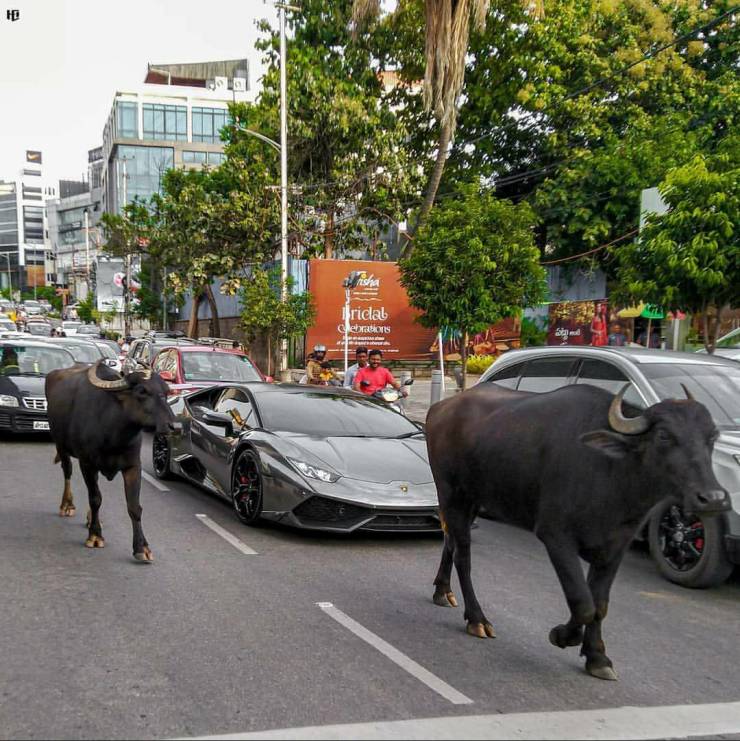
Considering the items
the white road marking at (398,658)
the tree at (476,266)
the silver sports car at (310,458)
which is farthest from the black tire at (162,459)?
the tree at (476,266)

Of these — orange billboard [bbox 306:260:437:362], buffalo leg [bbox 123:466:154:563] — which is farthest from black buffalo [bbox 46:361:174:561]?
orange billboard [bbox 306:260:437:362]

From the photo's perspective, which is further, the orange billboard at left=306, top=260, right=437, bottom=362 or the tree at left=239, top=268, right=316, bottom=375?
the orange billboard at left=306, top=260, right=437, bottom=362

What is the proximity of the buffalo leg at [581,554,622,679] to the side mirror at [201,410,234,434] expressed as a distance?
4866mm

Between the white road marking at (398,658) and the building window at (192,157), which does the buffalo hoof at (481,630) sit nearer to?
the white road marking at (398,658)

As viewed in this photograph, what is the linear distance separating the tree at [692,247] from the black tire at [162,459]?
24.1 ft

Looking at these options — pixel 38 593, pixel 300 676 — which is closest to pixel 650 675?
pixel 300 676

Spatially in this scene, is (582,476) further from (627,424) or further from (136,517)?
(136,517)

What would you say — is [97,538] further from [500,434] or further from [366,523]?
[500,434]

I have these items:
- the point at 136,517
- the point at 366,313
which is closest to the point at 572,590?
the point at 136,517

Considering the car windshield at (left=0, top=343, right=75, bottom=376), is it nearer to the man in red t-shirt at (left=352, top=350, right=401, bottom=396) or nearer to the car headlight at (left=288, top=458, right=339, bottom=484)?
the man in red t-shirt at (left=352, top=350, right=401, bottom=396)

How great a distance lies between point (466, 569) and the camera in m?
5.40

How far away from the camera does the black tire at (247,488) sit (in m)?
8.15

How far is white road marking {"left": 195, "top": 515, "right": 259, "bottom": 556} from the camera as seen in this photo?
292 inches

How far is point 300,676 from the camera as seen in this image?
179 inches
